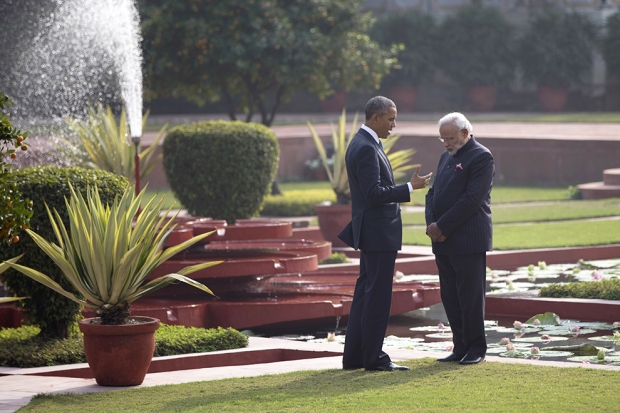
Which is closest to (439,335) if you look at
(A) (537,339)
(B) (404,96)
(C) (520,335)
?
(C) (520,335)

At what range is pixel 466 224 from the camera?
6293mm

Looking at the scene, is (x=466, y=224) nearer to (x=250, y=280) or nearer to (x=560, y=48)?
(x=250, y=280)

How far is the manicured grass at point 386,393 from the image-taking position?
5195 millimetres

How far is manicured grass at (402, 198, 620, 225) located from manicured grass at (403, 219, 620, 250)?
55 cm

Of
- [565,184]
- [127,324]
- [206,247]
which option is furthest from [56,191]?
[565,184]

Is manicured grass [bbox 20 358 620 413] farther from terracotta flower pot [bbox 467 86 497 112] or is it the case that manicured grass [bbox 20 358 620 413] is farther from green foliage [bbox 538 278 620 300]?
terracotta flower pot [bbox 467 86 497 112]

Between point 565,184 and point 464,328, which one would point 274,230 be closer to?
point 464,328

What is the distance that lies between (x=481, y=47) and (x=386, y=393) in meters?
24.9

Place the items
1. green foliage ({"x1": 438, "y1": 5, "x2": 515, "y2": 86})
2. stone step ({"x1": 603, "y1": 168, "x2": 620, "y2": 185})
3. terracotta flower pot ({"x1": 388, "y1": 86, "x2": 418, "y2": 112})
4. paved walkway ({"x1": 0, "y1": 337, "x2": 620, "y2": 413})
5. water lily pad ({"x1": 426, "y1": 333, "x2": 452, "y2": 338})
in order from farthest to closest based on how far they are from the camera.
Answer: terracotta flower pot ({"x1": 388, "y1": 86, "x2": 418, "y2": 112})
green foliage ({"x1": 438, "y1": 5, "x2": 515, "y2": 86})
stone step ({"x1": 603, "y1": 168, "x2": 620, "y2": 185})
water lily pad ({"x1": 426, "y1": 333, "x2": 452, "y2": 338})
paved walkway ({"x1": 0, "y1": 337, "x2": 620, "y2": 413})

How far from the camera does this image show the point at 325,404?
17.4 feet

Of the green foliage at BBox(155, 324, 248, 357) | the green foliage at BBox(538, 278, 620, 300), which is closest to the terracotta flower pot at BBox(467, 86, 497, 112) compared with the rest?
the green foliage at BBox(538, 278, 620, 300)

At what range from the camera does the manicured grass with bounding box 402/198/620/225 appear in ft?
49.6

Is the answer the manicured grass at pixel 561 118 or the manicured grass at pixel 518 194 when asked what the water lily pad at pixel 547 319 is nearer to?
the manicured grass at pixel 518 194

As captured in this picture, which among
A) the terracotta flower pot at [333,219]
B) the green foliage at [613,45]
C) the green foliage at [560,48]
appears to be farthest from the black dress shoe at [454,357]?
the green foliage at [613,45]
